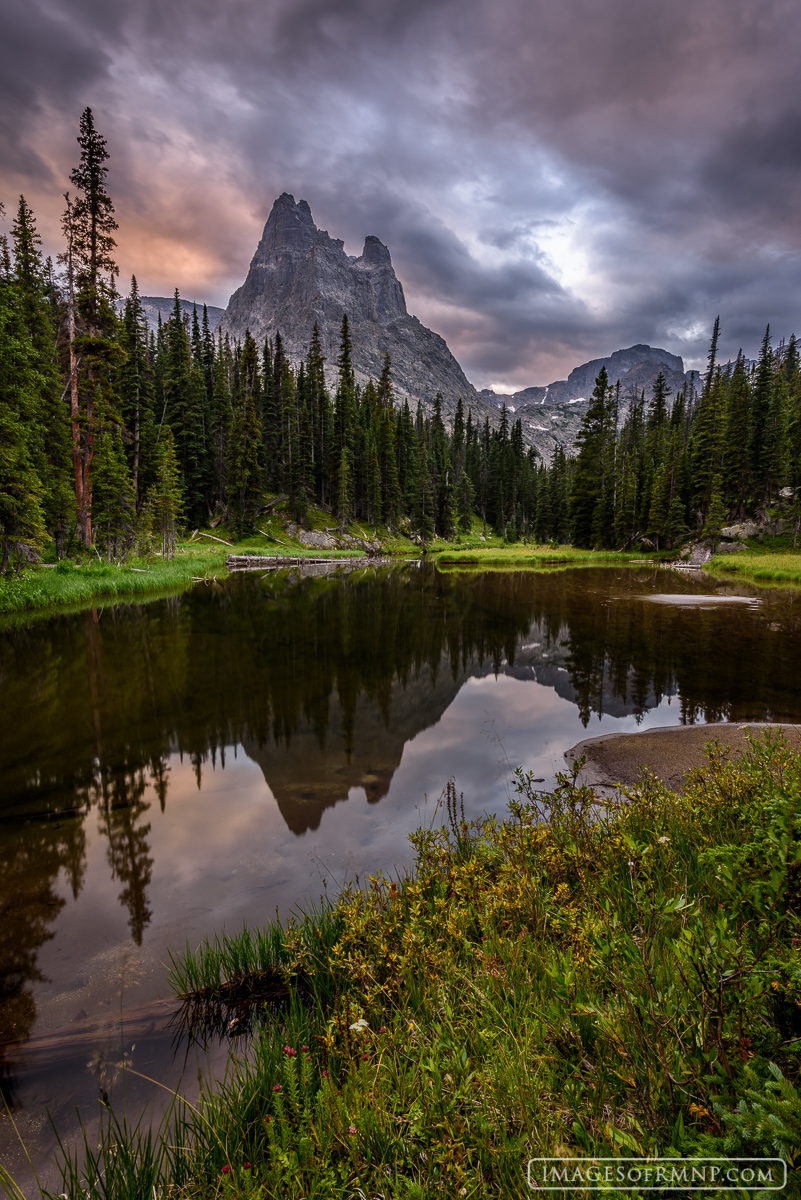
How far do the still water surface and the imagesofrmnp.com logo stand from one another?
322 centimetres

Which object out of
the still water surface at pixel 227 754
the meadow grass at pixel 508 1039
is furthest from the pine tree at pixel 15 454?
the meadow grass at pixel 508 1039

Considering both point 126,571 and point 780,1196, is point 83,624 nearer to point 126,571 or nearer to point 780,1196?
point 126,571

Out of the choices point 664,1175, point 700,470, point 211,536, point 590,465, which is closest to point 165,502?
point 211,536

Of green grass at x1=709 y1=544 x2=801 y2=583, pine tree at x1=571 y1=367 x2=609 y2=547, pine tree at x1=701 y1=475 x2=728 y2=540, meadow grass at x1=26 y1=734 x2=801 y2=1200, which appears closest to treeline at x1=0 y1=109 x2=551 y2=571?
pine tree at x1=571 y1=367 x2=609 y2=547

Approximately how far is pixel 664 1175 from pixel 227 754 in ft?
30.7

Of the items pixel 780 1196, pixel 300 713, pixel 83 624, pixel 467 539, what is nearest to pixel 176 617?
pixel 83 624

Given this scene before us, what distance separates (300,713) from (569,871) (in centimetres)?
809

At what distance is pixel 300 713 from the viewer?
1191cm

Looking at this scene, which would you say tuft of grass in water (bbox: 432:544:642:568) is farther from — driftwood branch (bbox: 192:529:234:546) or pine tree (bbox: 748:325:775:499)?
driftwood branch (bbox: 192:529:234:546)

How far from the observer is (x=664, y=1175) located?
166 cm

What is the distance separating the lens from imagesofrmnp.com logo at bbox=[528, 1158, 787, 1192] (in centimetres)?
147

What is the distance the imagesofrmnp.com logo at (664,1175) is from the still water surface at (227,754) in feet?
10.6

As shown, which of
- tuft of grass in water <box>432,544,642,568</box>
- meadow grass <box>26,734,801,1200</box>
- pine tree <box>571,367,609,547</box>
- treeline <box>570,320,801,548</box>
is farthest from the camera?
pine tree <box>571,367,609,547</box>

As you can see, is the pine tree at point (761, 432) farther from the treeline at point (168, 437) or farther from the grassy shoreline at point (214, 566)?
the treeline at point (168, 437)
